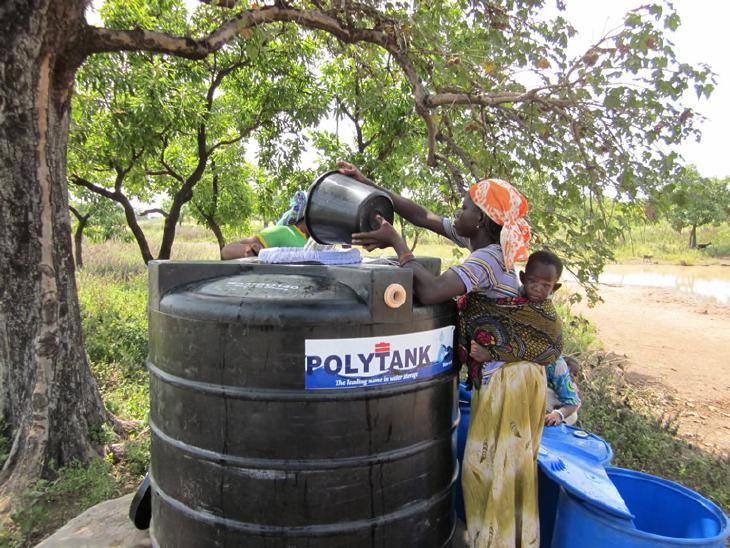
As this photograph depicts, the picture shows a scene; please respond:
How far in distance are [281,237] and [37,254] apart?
1.54 meters

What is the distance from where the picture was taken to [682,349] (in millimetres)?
9680

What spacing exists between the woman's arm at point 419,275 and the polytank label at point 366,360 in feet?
0.43

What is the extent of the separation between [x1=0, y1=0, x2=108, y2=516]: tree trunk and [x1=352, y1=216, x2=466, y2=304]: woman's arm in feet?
7.92

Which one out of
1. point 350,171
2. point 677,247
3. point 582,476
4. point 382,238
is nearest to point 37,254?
point 350,171

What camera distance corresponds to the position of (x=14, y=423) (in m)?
3.73

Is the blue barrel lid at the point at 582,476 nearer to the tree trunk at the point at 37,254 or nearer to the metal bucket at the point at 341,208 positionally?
the metal bucket at the point at 341,208

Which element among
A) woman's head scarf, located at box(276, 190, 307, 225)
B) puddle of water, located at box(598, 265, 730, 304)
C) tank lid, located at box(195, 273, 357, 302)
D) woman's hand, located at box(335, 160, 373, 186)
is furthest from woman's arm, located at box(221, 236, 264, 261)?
puddle of water, located at box(598, 265, 730, 304)

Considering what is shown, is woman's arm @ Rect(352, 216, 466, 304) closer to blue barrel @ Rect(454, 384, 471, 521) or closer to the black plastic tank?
the black plastic tank

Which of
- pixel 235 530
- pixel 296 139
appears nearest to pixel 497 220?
pixel 235 530

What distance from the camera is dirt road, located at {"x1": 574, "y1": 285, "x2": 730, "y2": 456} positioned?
6188mm

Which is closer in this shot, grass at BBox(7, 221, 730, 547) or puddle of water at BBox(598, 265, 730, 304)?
grass at BBox(7, 221, 730, 547)

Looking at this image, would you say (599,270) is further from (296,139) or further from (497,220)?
(296,139)

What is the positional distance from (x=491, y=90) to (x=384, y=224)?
10.2 ft

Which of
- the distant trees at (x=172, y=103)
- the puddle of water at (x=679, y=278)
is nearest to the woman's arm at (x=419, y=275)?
the distant trees at (x=172, y=103)
